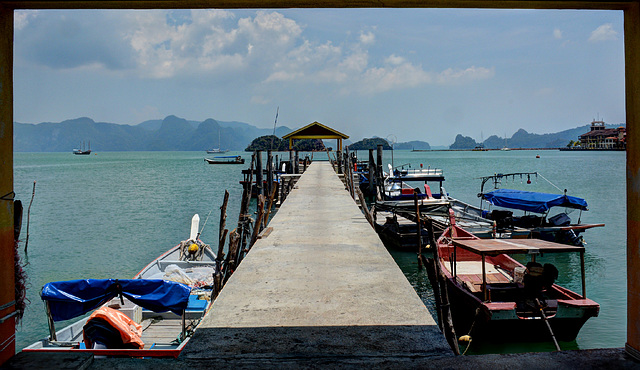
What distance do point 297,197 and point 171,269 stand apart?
485cm

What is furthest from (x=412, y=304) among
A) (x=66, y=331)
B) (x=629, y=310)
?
(x=66, y=331)

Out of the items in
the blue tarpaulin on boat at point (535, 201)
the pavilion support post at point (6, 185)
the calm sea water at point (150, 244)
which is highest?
the pavilion support post at point (6, 185)

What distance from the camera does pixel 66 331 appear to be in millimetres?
10578

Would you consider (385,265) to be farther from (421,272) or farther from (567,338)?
(421,272)

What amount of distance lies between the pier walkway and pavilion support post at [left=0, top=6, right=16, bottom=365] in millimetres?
1372

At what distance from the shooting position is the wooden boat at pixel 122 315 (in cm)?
847

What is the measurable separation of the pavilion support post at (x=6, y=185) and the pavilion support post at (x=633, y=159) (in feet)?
14.9

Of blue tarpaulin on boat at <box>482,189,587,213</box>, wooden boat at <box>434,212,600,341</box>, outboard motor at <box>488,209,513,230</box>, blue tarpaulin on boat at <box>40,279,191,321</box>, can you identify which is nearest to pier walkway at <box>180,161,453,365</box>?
blue tarpaulin on boat at <box>40,279,191,321</box>

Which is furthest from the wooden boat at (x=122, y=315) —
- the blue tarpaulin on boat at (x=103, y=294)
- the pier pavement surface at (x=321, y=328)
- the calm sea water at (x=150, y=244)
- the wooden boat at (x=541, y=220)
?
the wooden boat at (x=541, y=220)

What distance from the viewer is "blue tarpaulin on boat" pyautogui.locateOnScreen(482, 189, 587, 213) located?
21.5 m

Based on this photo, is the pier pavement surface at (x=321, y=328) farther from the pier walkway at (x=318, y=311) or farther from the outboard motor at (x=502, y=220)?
the outboard motor at (x=502, y=220)

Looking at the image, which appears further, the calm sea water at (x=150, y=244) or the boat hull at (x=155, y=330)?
the calm sea water at (x=150, y=244)

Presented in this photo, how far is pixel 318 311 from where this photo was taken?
491 cm

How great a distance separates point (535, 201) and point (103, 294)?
1960 centimetres
